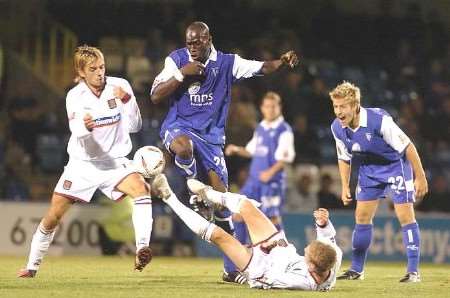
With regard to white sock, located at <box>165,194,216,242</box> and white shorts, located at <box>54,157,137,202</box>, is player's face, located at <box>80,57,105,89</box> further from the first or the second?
white sock, located at <box>165,194,216,242</box>

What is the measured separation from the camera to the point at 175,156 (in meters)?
10.2

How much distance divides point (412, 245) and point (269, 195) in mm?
5833

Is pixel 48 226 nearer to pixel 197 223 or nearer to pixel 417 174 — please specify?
pixel 197 223

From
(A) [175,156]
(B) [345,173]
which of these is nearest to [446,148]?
(B) [345,173]

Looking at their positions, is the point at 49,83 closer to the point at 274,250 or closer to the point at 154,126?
the point at 154,126

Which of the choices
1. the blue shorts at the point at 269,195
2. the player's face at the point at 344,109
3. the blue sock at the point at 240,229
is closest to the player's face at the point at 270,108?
the blue shorts at the point at 269,195

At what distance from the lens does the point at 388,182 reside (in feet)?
35.4

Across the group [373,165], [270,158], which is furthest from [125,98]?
[270,158]

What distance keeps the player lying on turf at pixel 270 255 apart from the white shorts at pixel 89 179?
40.0 inches

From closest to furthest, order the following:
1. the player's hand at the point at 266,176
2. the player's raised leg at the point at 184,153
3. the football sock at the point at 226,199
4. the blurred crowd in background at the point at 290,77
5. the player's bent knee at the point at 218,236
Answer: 1. the player's bent knee at the point at 218,236
2. the football sock at the point at 226,199
3. the player's raised leg at the point at 184,153
4. the player's hand at the point at 266,176
5. the blurred crowd in background at the point at 290,77

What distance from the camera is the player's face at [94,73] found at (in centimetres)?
991

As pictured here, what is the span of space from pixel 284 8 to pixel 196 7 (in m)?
2.09

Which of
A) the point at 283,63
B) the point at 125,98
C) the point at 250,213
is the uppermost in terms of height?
the point at 283,63

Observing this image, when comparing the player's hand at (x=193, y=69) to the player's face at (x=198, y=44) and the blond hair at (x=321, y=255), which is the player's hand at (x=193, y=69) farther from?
the blond hair at (x=321, y=255)
